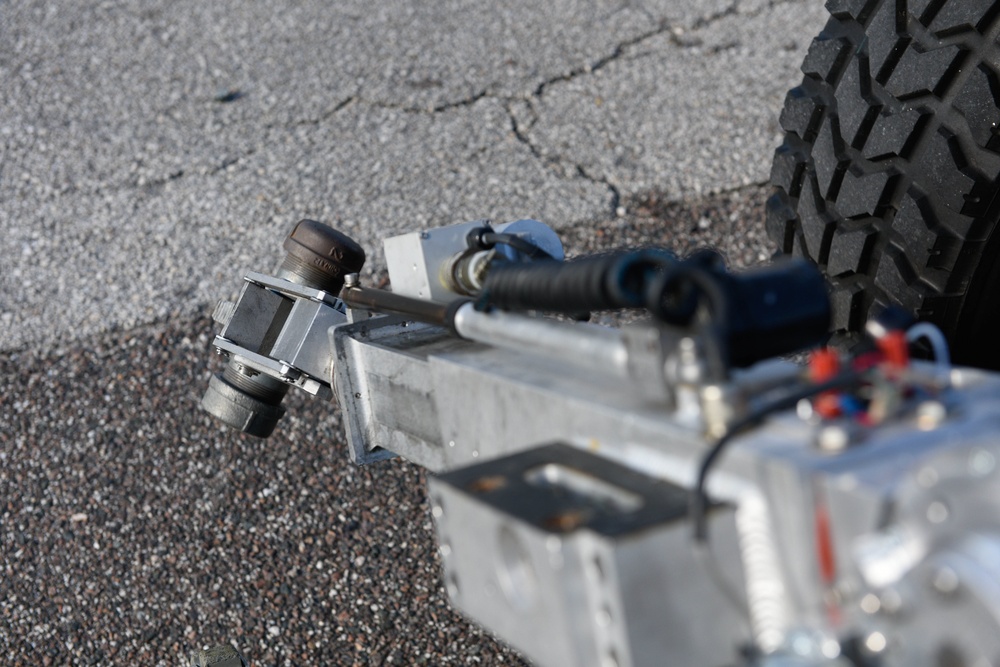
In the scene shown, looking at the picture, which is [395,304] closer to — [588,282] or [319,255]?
[319,255]

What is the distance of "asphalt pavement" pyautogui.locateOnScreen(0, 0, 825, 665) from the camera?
241cm

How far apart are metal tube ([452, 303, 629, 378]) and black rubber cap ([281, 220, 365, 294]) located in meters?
0.58

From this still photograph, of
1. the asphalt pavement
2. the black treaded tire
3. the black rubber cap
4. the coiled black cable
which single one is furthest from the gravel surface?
the coiled black cable

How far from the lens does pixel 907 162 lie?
1754 millimetres

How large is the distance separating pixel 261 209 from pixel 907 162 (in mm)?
2421

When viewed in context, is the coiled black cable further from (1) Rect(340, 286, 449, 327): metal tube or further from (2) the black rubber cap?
(2) the black rubber cap

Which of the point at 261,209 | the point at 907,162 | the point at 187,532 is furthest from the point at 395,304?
the point at 261,209

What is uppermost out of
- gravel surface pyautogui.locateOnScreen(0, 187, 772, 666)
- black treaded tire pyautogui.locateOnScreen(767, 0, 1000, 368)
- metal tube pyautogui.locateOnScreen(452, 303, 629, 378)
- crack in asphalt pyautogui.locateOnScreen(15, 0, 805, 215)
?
black treaded tire pyautogui.locateOnScreen(767, 0, 1000, 368)

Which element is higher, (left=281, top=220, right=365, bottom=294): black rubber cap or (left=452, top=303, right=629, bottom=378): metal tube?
(left=452, top=303, right=629, bottom=378): metal tube

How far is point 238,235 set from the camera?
3.55 m

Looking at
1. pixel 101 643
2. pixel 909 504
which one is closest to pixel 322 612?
pixel 101 643

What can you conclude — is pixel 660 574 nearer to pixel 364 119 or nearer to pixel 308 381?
pixel 308 381

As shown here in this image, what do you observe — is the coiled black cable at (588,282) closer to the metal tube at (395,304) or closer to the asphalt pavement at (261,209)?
the metal tube at (395,304)

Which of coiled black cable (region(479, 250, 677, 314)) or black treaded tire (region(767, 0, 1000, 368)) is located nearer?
coiled black cable (region(479, 250, 677, 314))
